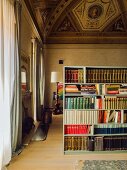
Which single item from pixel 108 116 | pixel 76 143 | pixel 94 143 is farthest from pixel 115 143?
pixel 76 143

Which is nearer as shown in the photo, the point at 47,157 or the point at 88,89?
the point at 47,157

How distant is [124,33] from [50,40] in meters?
3.70

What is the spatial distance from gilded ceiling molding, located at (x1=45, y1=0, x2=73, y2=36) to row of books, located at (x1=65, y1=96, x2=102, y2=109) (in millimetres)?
5819

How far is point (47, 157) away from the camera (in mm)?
4223

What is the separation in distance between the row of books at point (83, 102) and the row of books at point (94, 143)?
64 cm

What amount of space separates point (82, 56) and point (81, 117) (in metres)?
7.28

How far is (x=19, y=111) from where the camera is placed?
470 cm

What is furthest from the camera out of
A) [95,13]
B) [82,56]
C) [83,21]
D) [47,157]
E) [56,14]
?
[82,56]

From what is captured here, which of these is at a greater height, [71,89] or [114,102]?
[71,89]

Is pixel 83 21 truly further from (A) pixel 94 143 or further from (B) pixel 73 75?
(A) pixel 94 143

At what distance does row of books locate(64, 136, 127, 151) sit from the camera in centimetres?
459

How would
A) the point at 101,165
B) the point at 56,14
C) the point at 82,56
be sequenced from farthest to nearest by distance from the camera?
the point at 82,56 < the point at 56,14 < the point at 101,165

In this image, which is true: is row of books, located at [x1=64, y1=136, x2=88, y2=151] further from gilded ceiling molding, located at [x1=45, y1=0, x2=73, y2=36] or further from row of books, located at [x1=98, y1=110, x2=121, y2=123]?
gilded ceiling molding, located at [x1=45, y1=0, x2=73, y2=36]

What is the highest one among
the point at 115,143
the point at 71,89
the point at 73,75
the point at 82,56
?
the point at 82,56
